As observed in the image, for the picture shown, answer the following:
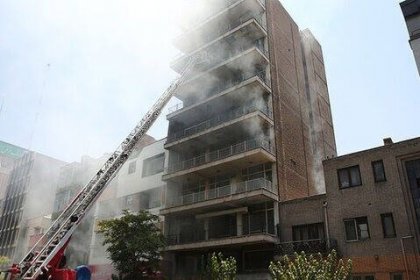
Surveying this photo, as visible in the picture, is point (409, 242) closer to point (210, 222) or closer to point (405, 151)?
point (405, 151)

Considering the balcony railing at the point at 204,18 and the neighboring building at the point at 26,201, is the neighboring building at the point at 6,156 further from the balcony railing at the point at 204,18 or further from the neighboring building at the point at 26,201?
the balcony railing at the point at 204,18

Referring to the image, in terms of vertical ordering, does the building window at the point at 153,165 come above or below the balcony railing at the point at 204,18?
below

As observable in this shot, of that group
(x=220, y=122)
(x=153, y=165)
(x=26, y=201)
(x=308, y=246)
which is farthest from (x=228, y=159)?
(x=26, y=201)

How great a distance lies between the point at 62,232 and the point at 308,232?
1420cm

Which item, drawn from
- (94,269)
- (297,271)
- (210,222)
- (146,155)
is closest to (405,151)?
(297,271)

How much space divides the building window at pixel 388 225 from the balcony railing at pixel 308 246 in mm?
2748

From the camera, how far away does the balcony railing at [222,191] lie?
25.8 m

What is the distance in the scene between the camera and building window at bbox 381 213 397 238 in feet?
Answer: 66.0

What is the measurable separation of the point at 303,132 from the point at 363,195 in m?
12.3

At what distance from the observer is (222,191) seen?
95.7 feet

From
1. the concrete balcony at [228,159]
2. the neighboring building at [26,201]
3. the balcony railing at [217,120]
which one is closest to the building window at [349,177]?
the concrete balcony at [228,159]

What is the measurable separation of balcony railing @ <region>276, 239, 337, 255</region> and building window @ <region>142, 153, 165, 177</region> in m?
14.0

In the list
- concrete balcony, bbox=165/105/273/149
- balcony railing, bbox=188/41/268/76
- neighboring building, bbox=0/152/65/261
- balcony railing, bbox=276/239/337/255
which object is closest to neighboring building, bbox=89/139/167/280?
concrete balcony, bbox=165/105/273/149

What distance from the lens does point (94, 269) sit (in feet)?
113
